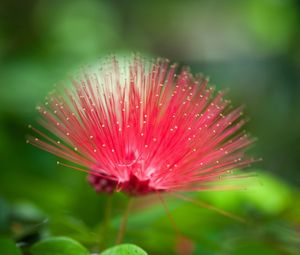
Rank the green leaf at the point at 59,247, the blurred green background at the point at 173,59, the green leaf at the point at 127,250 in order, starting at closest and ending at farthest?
1. the green leaf at the point at 127,250
2. the green leaf at the point at 59,247
3. the blurred green background at the point at 173,59

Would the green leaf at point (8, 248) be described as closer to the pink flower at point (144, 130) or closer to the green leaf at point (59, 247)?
the green leaf at point (59, 247)

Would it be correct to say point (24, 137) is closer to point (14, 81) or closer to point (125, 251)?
point (14, 81)

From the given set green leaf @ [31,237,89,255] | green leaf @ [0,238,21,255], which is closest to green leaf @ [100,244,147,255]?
green leaf @ [31,237,89,255]

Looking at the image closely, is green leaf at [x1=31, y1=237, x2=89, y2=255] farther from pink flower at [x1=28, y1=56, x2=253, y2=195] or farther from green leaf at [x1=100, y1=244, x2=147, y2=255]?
pink flower at [x1=28, y1=56, x2=253, y2=195]

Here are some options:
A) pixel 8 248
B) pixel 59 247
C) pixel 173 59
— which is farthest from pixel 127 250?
pixel 173 59

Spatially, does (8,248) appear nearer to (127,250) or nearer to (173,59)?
(127,250)

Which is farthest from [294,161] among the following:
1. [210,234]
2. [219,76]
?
[210,234]

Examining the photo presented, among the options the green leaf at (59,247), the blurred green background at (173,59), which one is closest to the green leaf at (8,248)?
the green leaf at (59,247)
